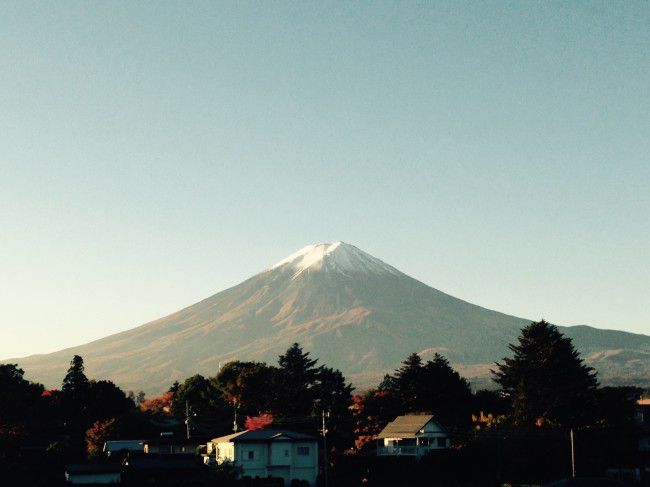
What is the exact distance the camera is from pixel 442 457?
75.9 metres

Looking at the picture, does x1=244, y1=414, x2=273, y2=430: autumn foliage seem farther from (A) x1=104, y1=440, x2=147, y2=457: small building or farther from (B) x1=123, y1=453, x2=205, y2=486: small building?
(B) x1=123, y1=453, x2=205, y2=486: small building

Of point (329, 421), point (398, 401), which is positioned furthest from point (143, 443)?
point (398, 401)

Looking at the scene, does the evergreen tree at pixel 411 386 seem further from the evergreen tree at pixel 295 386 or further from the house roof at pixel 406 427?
the evergreen tree at pixel 295 386

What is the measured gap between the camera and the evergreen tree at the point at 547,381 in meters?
78.9

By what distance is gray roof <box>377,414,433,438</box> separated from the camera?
81750 mm

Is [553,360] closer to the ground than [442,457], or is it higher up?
higher up

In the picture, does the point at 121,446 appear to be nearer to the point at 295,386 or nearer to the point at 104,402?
the point at 295,386

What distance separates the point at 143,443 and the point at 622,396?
139 feet

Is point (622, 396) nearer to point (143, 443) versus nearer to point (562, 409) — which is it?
point (562, 409)

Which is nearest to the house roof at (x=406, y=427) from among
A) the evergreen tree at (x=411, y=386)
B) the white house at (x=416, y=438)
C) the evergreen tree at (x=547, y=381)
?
the white house at (x=416, y=438)

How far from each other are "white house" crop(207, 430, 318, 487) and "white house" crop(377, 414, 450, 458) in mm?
9217

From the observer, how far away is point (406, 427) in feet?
274

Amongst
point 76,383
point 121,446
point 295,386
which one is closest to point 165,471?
point 121,446

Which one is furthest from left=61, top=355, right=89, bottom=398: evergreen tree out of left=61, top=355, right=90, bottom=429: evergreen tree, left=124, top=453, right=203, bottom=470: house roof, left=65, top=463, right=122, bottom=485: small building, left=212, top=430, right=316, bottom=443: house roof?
left=65, top=463, right=122, bottom=485: small building
